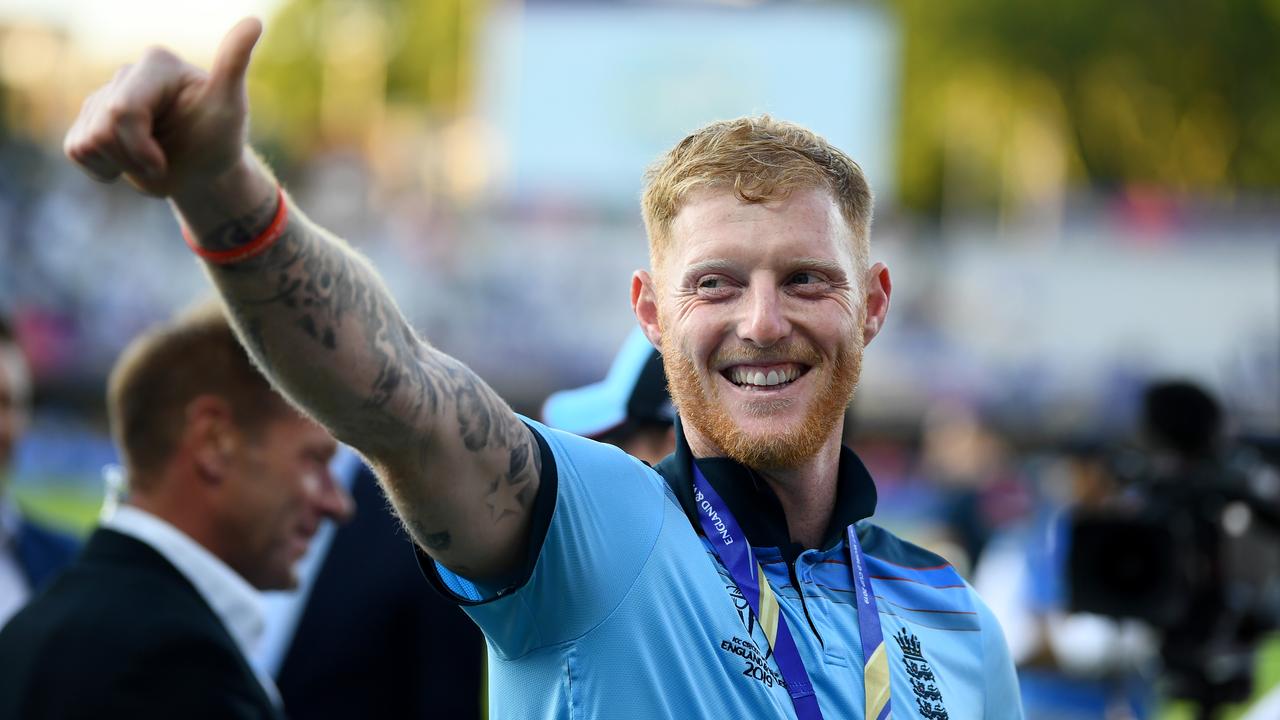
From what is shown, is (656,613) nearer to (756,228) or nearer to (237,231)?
(756,228)

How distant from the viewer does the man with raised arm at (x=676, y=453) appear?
1685mm

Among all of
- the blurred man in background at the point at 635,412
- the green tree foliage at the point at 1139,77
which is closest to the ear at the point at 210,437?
the blurred man in background at the point at 635,412

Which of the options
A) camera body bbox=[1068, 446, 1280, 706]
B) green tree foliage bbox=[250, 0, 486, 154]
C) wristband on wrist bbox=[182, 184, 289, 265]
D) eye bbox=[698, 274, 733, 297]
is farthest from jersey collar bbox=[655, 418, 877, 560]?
green tree foliage bbox=[250, 0, 486, 154]

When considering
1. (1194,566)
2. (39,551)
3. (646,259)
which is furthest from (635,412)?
(646,259)

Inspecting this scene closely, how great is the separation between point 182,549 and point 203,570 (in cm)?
7

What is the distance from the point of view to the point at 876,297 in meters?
2.46

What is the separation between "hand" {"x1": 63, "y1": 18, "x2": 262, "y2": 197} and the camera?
4.91 ft

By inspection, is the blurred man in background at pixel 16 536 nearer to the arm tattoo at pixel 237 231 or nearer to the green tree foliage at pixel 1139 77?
the arm tattoo at pixel 237 231

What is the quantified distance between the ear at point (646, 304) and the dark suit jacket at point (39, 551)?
287 cm

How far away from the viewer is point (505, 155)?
26.7 meters

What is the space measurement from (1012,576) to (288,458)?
5634 millimetres

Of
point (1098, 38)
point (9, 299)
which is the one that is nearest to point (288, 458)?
point (9, 299)

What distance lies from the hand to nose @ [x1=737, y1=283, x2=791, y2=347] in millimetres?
833

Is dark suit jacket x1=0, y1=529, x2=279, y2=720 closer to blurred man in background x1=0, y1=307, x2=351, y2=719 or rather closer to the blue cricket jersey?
blurred man in background x1=0, y1=307, x2=351, y2=719
